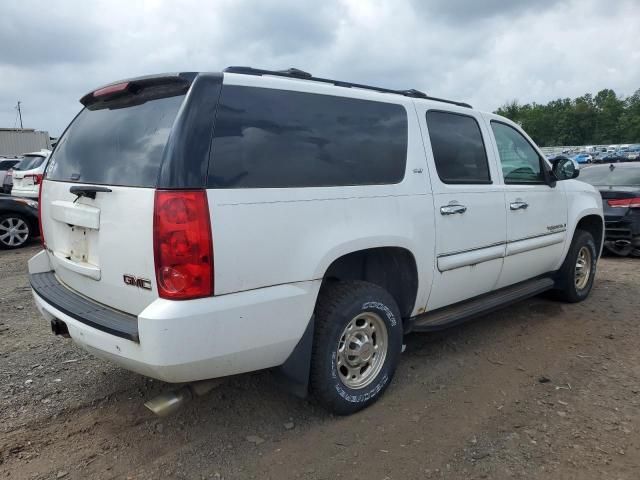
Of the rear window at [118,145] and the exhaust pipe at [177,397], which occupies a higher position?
the rear window at [118,145]

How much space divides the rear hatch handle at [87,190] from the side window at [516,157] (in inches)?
122

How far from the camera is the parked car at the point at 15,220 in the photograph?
30.2 ft

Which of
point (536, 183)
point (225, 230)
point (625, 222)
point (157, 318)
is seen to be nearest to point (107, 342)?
point (157, 318)

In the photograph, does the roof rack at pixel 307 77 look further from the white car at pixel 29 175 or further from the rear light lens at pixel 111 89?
the white car at pixel 29 175

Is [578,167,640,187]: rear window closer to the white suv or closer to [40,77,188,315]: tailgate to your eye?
the white suv

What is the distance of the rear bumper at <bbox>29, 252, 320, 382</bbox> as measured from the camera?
234cm

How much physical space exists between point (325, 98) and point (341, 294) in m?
1.15

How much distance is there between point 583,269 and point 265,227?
4.33 metres

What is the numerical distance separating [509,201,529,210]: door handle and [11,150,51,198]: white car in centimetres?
1108

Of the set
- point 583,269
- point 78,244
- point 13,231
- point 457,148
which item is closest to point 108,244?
point 78,244

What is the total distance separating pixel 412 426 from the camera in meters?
3.05

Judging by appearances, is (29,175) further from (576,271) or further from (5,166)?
(576,271)

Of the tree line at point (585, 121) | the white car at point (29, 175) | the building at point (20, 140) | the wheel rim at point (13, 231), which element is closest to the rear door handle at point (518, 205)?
the wheel rim at point (13, 231)

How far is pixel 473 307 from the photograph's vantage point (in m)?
3.96
